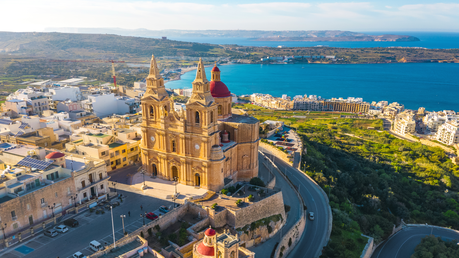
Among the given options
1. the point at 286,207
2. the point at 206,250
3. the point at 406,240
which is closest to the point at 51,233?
the point at 206,250

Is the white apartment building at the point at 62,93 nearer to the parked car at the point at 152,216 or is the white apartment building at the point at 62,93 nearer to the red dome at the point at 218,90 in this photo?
the red dome at the point at 218,90

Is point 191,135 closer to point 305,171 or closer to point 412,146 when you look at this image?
point 305,171

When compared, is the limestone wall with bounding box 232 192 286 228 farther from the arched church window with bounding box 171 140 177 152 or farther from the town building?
the arched church window with bounding box 171 140 177 152

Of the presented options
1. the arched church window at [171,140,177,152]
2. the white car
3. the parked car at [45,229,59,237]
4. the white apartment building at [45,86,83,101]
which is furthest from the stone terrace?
the white apartment building at [45,86,83,101]

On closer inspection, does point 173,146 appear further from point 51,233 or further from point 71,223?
point 51,233

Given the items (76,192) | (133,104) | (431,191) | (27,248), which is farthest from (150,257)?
(133,104)

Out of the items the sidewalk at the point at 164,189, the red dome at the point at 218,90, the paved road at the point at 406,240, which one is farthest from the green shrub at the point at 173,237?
the paved road at the point at 406,240

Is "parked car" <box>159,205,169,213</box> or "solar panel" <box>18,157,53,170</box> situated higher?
"solar panel" <box>18,157,53,170</box>
